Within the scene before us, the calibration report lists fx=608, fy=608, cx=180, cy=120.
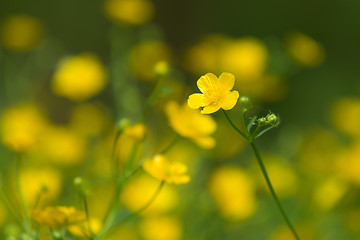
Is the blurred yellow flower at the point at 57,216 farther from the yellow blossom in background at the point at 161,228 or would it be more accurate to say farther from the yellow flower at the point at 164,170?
the yellow blossom in background at the point at 161,228

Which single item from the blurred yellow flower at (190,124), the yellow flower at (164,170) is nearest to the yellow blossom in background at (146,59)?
the blurred yellow flower at (190,124)

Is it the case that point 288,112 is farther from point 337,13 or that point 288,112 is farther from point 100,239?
point 100,239

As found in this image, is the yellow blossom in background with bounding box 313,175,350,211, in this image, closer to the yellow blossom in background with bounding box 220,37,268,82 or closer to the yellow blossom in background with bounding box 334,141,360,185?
the yellow blossom in background with bounding box 334,141,360,185

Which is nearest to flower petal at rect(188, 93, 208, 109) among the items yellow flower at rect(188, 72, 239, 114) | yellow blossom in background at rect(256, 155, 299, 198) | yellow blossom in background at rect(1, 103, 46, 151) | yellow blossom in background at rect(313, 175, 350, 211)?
yellow flower at rect(188, 72, 239, 114)

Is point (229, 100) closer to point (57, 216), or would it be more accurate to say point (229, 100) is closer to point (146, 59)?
point (57, 216)

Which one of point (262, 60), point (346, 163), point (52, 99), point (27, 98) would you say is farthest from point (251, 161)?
point (52, 99)

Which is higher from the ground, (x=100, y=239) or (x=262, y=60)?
(x=100, y=239)
